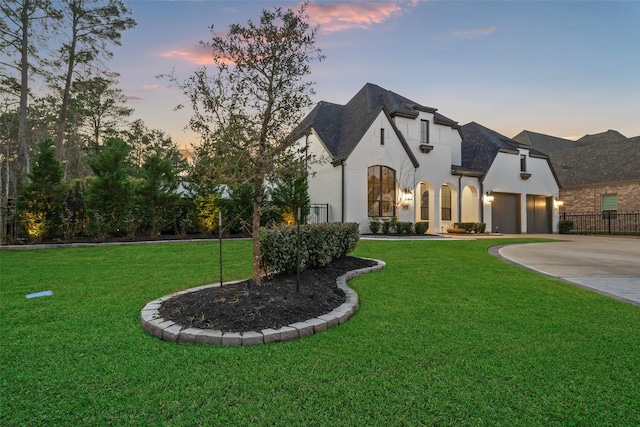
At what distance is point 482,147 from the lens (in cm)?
2098

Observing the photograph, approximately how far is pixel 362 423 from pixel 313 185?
16696 mm

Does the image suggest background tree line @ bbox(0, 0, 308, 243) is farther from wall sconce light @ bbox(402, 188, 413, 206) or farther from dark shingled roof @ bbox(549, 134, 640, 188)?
dark shingled roof @ bbox(549, 134, 640, 188)

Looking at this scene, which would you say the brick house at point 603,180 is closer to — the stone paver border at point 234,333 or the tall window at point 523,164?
the tall window at point 523,164

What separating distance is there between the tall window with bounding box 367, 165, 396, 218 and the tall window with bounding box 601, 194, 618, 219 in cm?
1586

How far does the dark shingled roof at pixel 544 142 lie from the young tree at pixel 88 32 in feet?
102

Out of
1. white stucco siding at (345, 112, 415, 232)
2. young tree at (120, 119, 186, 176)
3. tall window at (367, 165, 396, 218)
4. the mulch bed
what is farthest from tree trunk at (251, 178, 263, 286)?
young tree at (120, 119, 186, 176)

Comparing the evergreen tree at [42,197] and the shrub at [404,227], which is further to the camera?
the shrub at [404,227]

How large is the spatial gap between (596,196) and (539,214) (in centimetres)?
383

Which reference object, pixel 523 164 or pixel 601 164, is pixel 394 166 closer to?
pixel 523 164

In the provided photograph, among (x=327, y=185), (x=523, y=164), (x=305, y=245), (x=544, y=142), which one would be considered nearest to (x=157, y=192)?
(x=327, y=185)

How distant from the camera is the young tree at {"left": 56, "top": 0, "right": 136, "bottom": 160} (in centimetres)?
1589

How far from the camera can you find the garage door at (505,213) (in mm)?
20391

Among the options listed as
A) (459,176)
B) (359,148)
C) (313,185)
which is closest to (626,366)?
(359,148)

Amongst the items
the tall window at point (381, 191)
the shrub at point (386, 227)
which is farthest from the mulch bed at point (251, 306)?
the tall window at point (381, 191)
